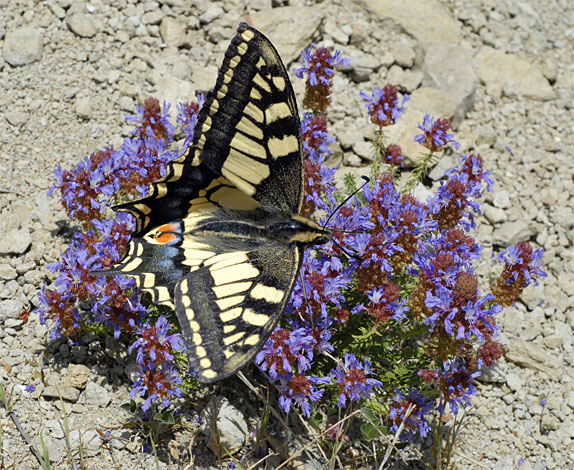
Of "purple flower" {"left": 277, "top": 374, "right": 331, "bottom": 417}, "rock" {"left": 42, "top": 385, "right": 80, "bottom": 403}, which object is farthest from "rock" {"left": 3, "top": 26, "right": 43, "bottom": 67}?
"purple flower" {"left": 277, "top": 374, "right": 331, "bottom": 417}

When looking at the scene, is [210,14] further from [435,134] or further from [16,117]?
[435,134]

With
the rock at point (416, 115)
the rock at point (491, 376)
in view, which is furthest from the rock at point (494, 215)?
the rock at point (491, 376)

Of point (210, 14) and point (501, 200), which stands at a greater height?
point (210, 14)

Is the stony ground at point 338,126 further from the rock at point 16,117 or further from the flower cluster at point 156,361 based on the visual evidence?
the flower cluster at point 156,361

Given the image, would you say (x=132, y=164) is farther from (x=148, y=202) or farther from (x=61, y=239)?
(x=61, y=239)

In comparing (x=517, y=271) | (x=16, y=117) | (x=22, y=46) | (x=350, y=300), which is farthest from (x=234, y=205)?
(x=22, y=46)

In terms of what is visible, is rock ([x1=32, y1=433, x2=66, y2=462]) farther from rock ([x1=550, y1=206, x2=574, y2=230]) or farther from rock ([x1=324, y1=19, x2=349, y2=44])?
rock ([x1=324, y1=19, x2=349, y2=44])
